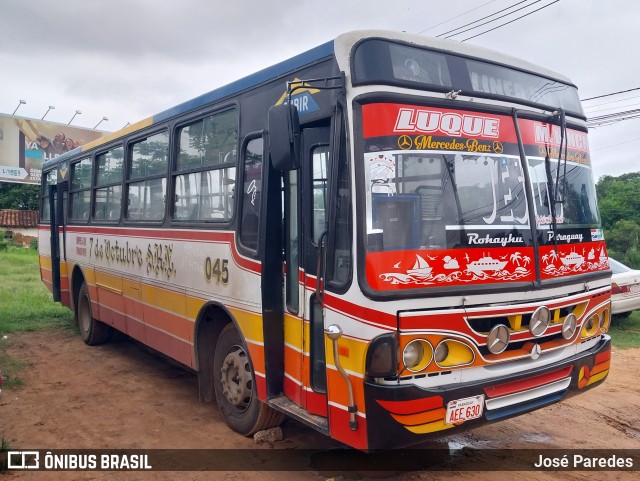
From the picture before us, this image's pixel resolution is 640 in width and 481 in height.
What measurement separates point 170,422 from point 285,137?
322cm

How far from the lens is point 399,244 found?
11.8ft

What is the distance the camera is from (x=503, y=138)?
4.08 meters

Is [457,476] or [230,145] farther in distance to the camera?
[230,145]

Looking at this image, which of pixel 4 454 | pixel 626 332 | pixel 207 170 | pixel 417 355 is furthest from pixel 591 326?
pixel 626 332

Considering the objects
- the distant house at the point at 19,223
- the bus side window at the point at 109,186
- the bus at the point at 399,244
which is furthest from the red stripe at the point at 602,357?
the distant house at the point at 19,223

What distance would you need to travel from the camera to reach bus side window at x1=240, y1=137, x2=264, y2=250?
15.6 feet

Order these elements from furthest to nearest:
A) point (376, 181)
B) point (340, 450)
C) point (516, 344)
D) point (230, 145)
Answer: point (230, 145), point (340, 450), point (516, 344), point (376, 181)

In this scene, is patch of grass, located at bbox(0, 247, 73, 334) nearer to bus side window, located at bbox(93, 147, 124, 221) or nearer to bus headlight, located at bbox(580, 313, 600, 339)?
bus side window, located at bbox(93, 147, 124, 221)

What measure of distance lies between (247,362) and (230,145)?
1925mm

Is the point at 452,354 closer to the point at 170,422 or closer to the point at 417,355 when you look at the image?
the point at 417,355

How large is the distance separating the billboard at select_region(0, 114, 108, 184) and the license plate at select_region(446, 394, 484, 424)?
131ft

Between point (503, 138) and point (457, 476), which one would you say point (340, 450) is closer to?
point (457, 476)

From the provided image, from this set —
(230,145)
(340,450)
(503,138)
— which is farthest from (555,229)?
(230,145)

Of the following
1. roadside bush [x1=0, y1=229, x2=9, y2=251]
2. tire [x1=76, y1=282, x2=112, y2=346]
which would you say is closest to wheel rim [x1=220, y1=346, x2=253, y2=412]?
tire [x1=76, y1=282, x2=112, y2=346]
